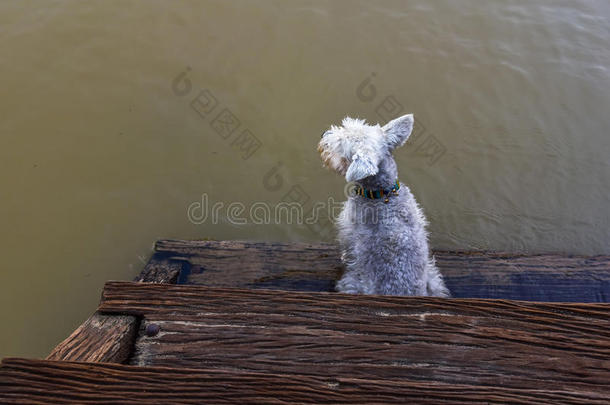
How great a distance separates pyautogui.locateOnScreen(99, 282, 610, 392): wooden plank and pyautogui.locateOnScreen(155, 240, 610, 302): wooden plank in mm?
995

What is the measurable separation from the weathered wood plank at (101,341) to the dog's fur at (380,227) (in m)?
1.51

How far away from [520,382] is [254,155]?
127 inches

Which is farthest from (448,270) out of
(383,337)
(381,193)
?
(383,337)

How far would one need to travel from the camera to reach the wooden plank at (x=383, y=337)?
1.55 m

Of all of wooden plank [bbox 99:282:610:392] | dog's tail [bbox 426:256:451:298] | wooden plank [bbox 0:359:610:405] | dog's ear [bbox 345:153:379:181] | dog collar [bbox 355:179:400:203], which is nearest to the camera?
wooden plank [bbox 0:359:610:405]

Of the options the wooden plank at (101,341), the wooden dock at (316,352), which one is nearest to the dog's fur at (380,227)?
the wooden dock at (316,352)

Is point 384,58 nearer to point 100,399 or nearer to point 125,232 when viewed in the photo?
point 125,232

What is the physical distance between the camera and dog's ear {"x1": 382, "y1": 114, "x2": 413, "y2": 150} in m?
2.83

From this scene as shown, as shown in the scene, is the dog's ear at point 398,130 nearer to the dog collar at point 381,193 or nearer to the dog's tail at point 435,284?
the dog collar at point 381,193

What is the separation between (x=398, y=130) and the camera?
287 centimetres

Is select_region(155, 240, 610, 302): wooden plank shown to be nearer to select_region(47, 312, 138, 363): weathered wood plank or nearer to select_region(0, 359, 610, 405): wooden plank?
select_region(47, 312, 138, 363): weathered wood plank

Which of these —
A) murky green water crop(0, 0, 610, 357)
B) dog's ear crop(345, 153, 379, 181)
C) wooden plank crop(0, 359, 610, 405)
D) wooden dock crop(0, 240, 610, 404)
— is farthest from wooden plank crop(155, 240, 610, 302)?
wooden plank crop(0, 359, 610, 405)

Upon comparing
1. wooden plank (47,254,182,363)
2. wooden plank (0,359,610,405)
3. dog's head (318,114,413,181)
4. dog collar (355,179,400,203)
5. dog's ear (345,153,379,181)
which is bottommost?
wooden plank (0,359,610,405)

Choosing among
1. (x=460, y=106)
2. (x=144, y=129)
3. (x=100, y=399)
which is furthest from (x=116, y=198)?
(x=460, y=106)
